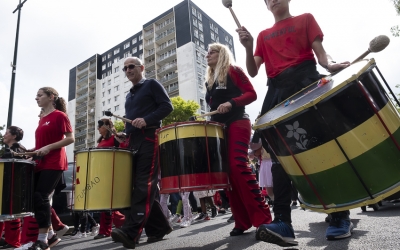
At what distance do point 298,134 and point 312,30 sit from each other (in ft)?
4.11

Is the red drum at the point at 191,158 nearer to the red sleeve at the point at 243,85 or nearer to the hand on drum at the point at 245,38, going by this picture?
the red sleeve at the point at 243,85

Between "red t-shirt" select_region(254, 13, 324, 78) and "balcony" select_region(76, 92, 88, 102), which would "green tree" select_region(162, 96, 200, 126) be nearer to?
"red t-shirt" select_region(254, 13, 324, 78)

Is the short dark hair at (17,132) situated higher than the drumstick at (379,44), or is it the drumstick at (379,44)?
the short dark hair at (17,132)

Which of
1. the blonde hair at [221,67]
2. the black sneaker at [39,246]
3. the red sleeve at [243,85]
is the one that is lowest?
the black sneaker at [39,246]

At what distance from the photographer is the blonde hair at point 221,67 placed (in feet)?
12.2

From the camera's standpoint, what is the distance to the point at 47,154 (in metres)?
3.87

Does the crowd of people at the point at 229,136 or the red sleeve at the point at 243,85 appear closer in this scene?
the crowd of people at the point at 229,136

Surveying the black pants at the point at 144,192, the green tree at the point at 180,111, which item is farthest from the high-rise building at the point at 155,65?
the black pants at the point at 144,192

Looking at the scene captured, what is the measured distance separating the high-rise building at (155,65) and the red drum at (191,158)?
45156 mm

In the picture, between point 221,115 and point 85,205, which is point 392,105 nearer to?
point 221,115

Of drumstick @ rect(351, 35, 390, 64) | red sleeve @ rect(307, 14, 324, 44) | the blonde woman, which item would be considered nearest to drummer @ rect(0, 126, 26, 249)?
the blonde woman

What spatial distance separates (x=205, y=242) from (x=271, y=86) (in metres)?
1.79

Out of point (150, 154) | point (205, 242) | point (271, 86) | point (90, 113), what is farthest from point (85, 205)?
point (90, 113)

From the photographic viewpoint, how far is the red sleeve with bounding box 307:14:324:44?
104 inches
